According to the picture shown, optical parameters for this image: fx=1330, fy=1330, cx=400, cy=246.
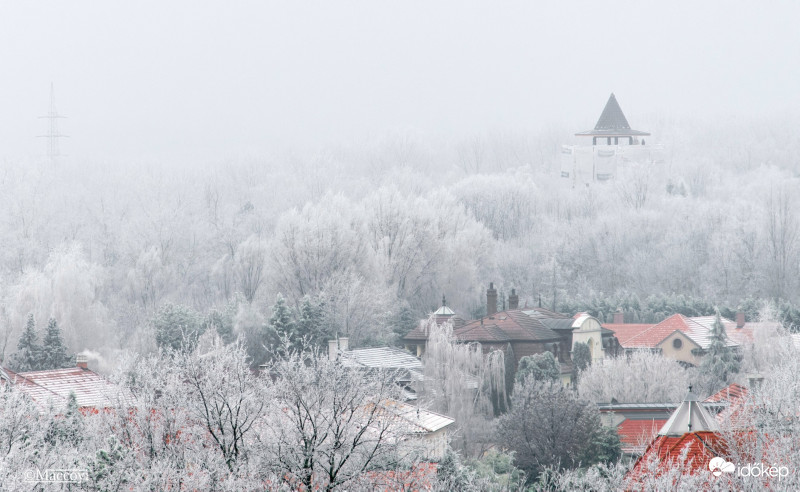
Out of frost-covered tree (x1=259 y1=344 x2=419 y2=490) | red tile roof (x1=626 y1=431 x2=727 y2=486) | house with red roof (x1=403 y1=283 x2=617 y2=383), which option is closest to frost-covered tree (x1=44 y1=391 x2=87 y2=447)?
frost-covered tree (x1=259 y1=344 x2=419 y2=490)

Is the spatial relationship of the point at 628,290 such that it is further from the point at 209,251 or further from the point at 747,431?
the point at 747,431

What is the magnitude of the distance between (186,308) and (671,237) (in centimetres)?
4056

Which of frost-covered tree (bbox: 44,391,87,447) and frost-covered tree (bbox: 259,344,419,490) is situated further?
frost-covered tree (bbox: 44,391,87,447)

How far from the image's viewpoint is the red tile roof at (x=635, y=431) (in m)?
39.2

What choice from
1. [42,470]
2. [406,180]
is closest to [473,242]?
[406,180]

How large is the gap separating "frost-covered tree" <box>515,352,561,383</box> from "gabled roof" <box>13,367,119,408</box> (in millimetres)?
17201

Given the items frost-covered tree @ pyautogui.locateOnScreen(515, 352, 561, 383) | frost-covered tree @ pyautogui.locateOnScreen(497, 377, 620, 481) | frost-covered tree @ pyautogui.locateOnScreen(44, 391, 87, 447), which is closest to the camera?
frost-covered tree @ pyautogui.locateOnScreen(44, 391, 87, 447)

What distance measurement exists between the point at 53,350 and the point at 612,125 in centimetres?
6872

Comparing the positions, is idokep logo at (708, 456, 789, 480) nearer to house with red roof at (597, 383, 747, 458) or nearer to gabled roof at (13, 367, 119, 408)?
house with red roof at (597, 383, 747, 458)

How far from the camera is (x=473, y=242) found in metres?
77.4

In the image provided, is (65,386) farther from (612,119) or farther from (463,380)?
(612,119)

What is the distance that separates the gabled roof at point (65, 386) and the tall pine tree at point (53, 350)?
10.6 m

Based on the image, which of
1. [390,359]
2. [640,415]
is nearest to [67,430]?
[640,415]

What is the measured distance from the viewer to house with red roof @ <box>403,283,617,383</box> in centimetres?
5456
